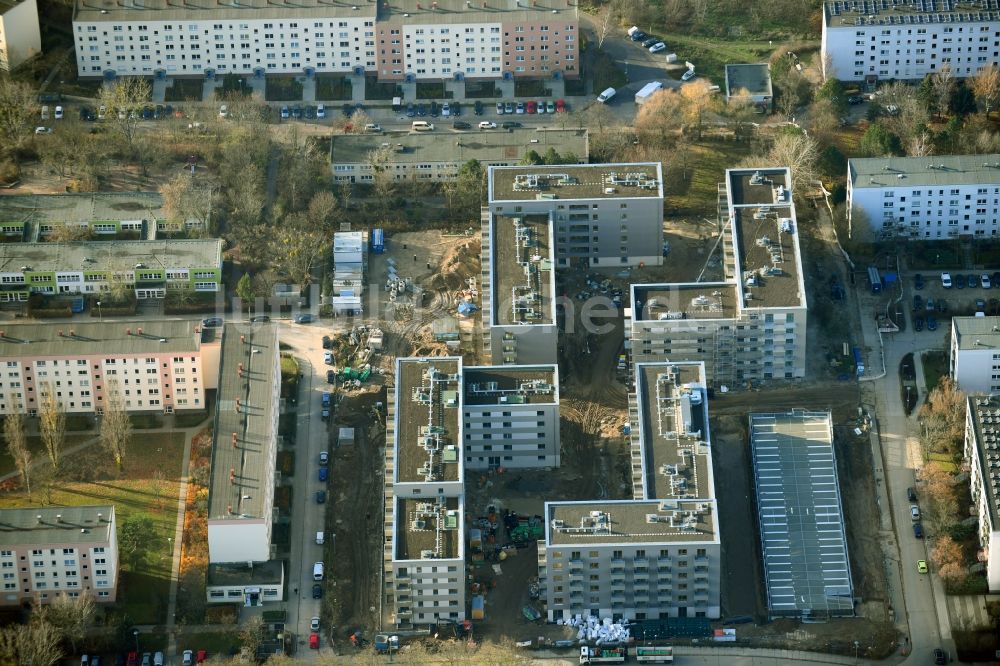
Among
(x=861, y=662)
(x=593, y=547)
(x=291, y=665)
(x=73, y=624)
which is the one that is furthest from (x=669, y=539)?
(x=73, y=624)

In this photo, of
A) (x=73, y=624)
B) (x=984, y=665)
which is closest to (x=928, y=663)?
(x=984, y=665)

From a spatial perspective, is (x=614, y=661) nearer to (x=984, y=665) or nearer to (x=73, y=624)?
(x=984, y=665)

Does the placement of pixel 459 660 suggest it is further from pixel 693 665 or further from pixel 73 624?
pixel 73 624

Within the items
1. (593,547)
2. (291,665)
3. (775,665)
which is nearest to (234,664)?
(291,665)

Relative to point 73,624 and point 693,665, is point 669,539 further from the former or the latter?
point 73,624

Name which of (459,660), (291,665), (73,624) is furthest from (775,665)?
(73,624)

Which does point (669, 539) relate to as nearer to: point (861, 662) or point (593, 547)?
point (593, 547)
